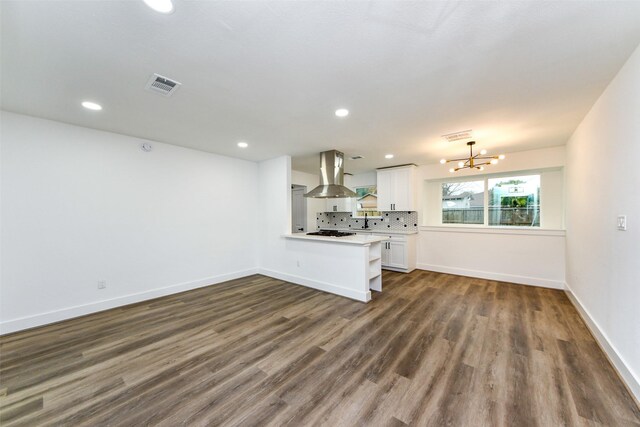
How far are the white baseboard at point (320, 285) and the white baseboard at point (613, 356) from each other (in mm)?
2422

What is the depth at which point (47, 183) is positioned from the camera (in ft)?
9.67

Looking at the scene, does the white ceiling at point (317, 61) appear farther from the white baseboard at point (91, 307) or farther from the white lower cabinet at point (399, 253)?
the white lower cabinet at point (399, 253)

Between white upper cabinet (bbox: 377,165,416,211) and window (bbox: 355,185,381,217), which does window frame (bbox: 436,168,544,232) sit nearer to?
white upper cabinet (bbox: 377,165,416,211)

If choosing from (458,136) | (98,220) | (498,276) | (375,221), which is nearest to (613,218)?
(458,136)

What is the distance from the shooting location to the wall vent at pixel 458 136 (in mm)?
3389

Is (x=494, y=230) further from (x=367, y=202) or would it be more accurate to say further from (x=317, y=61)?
(x=317, y=61)

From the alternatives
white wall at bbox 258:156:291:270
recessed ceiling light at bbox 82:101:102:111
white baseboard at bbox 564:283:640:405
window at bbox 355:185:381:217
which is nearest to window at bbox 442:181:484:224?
window at bbox 355:185:381:217

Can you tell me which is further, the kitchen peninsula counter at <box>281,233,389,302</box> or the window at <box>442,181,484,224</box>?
the window at <box>442,181,484,224</box>

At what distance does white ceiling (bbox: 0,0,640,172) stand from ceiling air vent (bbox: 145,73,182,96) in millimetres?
74

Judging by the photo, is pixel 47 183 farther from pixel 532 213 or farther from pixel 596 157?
pixel 532 213

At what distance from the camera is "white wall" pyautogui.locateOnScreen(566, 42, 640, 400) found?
1.78 m

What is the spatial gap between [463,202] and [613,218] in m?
3.40

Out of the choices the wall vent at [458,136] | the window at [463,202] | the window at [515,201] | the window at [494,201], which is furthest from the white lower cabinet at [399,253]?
the wall vent at [458,136]

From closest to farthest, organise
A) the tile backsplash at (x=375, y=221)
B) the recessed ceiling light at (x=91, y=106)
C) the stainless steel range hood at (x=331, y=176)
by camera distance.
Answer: the recessed ceiling light at (x=91, y=106)
the stainless steel range hood at (x=331, y=176)
the tile backsplash at (x=375, y=221)
